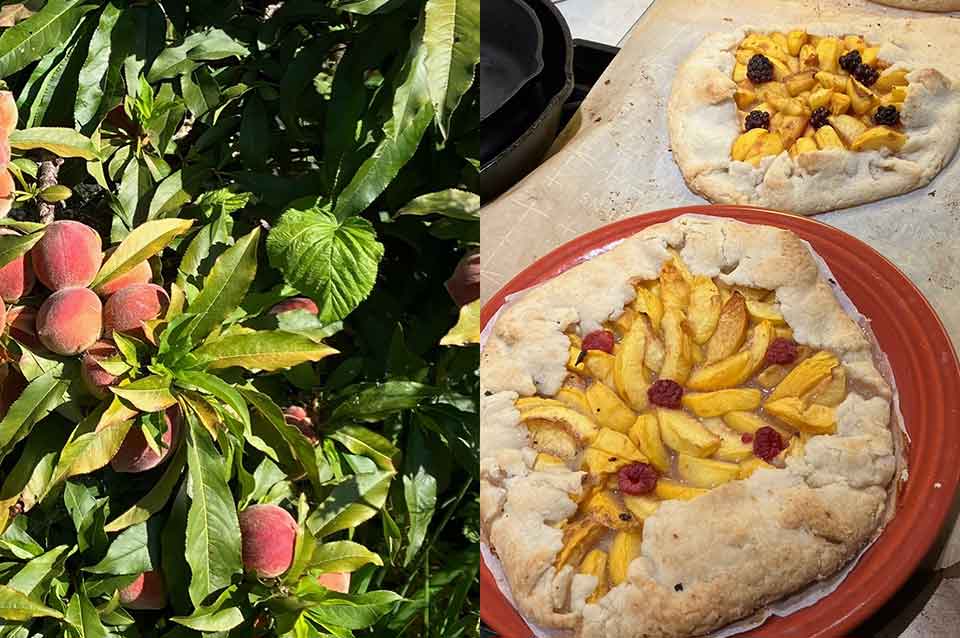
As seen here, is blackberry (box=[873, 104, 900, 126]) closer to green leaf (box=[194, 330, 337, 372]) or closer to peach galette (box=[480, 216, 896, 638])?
peach galette (box=[480, 216, 896, 638])

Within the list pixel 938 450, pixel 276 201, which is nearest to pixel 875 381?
pixel 938 450

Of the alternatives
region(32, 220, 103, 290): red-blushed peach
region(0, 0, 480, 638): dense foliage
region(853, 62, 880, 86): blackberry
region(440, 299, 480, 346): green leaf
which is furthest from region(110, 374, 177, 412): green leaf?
region(853, 62, 880, 86): blackberry

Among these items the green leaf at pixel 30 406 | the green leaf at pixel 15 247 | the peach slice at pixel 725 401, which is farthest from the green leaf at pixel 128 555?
the peach slice at pixel 725 401

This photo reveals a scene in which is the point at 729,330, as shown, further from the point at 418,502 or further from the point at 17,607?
the point at 17,607

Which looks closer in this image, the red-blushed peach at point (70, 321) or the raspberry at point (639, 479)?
the red-blushed peach at point (70, 321)

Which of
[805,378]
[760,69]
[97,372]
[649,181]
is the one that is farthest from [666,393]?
[97,372]

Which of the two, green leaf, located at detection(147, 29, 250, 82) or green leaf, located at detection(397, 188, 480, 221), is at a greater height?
green leaf, located at detection(147, 29, 250, 82)

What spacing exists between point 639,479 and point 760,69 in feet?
1.39

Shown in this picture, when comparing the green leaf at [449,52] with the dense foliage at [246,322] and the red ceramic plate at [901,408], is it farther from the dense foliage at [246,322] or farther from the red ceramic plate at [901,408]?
the red ceramic plate at [901,408]

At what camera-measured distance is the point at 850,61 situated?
869 mm

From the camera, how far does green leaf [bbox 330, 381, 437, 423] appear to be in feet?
→ 2.52

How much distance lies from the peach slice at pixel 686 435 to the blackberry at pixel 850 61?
36 centimetres

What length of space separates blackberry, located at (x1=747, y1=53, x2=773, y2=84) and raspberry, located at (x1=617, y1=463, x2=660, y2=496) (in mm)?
405

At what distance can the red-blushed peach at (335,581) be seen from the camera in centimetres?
77
